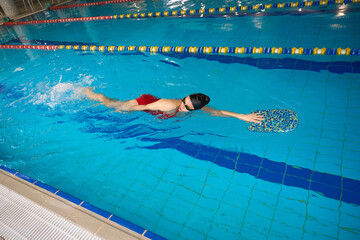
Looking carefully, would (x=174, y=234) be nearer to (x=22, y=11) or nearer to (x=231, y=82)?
(x=231, y=82)

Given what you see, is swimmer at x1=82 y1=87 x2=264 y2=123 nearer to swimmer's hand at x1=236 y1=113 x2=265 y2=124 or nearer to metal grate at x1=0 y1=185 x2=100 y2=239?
swimmer's hand at x1=236 y1=113 x2=265 y2=124

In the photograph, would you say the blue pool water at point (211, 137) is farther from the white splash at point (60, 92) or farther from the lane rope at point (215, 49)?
the lane rope at point (215, 49)

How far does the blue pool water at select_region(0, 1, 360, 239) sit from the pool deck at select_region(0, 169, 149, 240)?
37cm

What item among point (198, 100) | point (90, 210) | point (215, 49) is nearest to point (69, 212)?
point (90, 210)

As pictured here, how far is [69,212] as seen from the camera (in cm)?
211

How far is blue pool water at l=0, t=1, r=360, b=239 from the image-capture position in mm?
2237

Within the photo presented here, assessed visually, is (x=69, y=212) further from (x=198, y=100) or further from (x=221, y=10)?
(x=221, y=10)

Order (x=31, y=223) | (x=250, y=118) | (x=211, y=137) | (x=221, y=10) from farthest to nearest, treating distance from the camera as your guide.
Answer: (x=221, y=10)
(x=211, y=137)
(x=250, y=118)
(x=31, y=223)

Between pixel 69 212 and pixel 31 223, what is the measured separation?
0.32 meters

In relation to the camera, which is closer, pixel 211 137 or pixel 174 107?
pixel 174 107

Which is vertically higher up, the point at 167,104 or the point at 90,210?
the point at 167,104

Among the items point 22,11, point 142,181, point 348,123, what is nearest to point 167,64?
point 142,181

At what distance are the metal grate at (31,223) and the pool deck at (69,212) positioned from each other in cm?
2

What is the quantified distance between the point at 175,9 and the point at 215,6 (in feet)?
4.95
